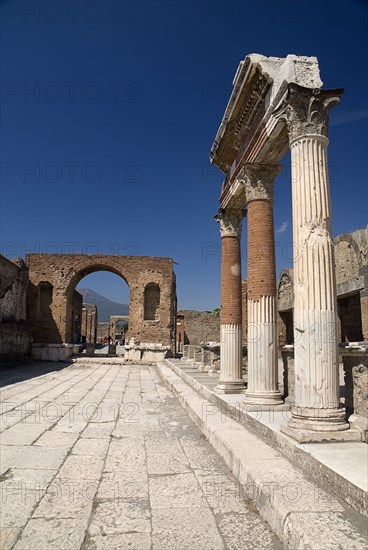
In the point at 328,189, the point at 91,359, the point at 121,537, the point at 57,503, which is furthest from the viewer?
the point at 91,359

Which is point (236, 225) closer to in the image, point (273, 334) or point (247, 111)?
point (247, 111)

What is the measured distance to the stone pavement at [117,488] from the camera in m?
2.76

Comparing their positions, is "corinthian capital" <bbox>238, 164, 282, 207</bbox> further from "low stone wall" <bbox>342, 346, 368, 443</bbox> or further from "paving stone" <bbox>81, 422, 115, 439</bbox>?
"paving stone" <bbox>81, 422, 115, 439</bbox>

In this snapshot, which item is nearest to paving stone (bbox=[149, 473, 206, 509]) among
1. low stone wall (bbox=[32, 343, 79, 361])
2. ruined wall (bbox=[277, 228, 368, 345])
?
ruined wall (bbox=[277, 228, 368, 345])

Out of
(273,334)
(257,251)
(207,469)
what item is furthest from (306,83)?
(207,469)

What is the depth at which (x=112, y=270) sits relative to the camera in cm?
2597

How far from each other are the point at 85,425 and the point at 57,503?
3049 mm

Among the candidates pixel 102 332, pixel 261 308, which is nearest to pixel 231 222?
pixel 261 308

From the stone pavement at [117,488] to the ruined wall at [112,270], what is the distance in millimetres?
17450

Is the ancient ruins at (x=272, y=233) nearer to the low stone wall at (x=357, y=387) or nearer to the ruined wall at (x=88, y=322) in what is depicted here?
the low stone wall at (x=357, y=387)

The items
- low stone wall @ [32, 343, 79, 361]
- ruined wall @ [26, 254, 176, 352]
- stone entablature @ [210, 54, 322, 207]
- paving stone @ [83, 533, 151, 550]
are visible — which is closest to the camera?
paving stone @ [83, 533, 151, 550]

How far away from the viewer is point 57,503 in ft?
10.9

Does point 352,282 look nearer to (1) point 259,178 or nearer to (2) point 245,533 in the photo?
(1) point 259,178

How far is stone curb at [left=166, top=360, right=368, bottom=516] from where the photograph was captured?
281 centimetres
